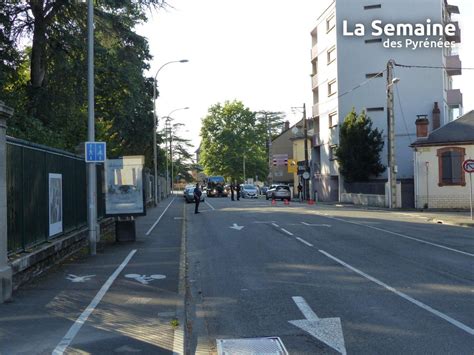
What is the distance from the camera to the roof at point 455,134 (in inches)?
1294

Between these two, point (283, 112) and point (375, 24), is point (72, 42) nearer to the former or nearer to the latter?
point (375, 24)

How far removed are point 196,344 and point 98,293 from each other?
3.16 m

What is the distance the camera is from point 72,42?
74.9 ft

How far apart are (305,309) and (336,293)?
4.11 feet

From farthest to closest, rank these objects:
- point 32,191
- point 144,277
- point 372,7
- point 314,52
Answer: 1. point 314,52
2. point 372,7
3. point 32,191
4. point 144,277

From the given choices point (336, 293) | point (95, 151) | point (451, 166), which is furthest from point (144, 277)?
point (451, 166)

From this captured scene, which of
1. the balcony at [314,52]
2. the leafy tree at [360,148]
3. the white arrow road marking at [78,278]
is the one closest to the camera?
the white arrow road marking at [78,278]

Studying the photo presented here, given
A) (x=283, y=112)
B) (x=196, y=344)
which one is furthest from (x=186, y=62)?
(x=283, y=112)

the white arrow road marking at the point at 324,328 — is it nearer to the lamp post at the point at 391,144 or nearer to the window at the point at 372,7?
the lamp post at the point at 391,144

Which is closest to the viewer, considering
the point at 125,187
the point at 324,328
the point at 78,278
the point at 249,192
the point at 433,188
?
the point at 324,328

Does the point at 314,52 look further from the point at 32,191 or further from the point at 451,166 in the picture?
the point at 32,191

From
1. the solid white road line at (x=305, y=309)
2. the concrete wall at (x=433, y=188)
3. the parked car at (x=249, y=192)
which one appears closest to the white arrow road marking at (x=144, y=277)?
the solid white road line at (x=305, y=309)

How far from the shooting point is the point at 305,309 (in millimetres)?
7785

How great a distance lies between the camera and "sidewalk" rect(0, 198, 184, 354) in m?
6.10
